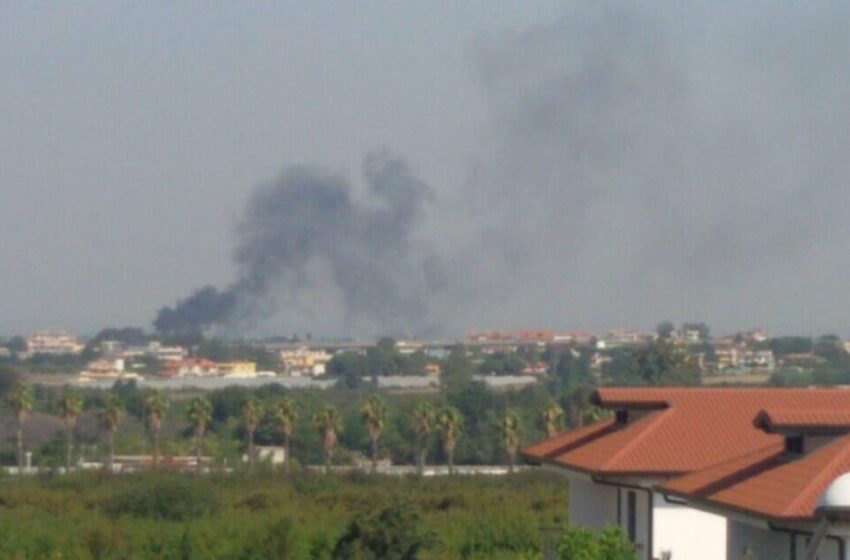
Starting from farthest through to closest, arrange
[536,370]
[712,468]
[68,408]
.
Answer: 1. [536,370]
2. [68,408]
3. [712,468]

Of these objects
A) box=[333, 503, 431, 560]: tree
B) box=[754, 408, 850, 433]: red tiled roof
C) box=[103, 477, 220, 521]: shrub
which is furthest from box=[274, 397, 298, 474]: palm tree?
box=[754, 408, 850, 433]: red tiled roof

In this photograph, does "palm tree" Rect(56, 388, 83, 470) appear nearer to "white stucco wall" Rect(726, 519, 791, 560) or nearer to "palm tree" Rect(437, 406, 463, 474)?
"palm tree" Rect(437, 406, 463, 474)

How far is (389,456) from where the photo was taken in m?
99.5

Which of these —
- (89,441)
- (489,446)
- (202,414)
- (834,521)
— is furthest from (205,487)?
(834,521)

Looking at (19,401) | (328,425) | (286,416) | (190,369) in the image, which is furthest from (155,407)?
(190,369)

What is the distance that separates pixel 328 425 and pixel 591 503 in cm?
5636

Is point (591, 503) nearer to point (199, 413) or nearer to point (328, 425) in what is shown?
point (328, 425)

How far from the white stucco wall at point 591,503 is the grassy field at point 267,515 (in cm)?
402

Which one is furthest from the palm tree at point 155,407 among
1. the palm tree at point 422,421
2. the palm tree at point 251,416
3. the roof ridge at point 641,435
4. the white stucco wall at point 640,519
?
the white stucco wall at point 640,519

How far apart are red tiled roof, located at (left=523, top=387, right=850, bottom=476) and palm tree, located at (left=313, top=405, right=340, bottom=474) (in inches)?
2205

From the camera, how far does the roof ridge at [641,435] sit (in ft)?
80.3

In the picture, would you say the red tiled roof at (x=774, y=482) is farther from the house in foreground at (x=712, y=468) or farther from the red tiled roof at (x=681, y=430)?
the red tiled roof at (x=681, y=430)

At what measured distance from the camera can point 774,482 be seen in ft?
57.6

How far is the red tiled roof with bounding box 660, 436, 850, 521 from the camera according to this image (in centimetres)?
1627
